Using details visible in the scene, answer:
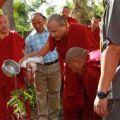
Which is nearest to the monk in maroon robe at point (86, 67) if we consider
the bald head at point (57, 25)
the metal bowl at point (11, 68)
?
the bald head at point (57, 25)

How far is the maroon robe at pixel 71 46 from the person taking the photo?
3982 millimetres

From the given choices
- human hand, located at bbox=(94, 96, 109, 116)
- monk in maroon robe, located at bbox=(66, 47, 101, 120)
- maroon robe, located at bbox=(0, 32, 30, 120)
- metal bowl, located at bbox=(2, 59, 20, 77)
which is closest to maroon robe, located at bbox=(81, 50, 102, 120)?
monk in maroon robe, located at bbox=(66, 47, 101, 120)

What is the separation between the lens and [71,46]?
4961 millimetres

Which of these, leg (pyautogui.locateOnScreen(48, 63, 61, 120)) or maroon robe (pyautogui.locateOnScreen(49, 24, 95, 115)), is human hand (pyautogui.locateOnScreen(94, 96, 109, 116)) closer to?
maroon robe (pyautogui.locateOnScreen(49, 24, 95, 115))

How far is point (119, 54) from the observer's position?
2.77 meters

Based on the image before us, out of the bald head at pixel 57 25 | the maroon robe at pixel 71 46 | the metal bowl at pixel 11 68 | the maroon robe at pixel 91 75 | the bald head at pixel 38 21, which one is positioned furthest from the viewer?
the bald head at pixel 38 21

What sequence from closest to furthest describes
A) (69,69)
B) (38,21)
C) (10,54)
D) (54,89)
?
(69,69) < (10,54) < (38,21) < (54,89)

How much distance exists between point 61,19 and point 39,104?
2591mm

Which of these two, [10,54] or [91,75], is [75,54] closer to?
[91,75]

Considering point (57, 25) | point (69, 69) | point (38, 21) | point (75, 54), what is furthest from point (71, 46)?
point (38, 21)

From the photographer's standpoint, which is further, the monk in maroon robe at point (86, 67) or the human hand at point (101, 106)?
the monk in maroon robe at point (86, 67)

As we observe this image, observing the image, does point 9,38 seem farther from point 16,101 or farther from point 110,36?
point 110,36

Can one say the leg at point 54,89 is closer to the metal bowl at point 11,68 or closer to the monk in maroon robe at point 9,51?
the monk in maroon robe at point 9,51

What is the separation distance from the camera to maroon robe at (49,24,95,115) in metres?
3.98
